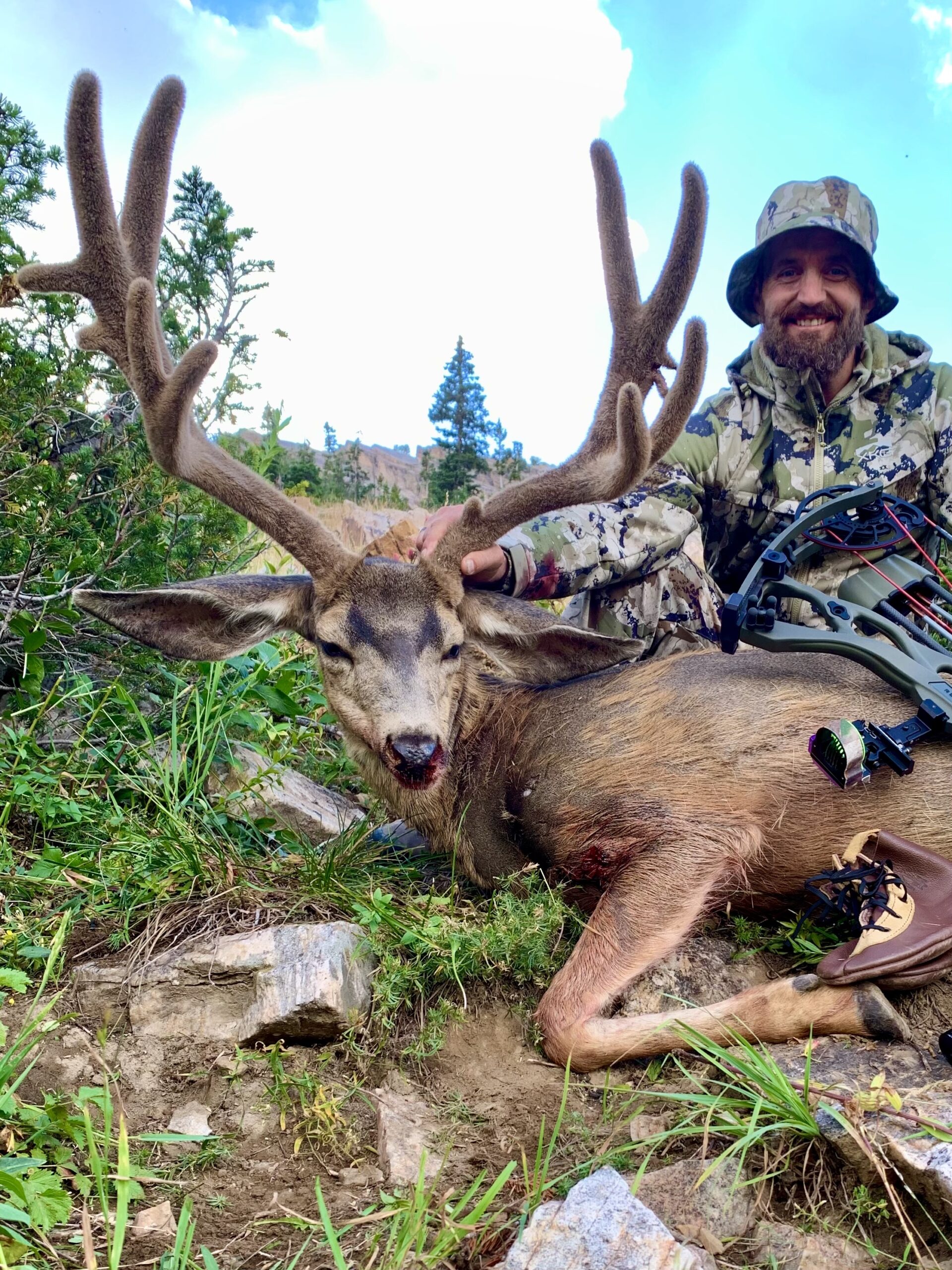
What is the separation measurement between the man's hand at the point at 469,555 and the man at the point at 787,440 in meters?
0.69

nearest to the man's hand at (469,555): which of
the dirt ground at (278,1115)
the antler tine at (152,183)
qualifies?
the antler tine at (152,183)

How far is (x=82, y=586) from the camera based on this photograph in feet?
15.0

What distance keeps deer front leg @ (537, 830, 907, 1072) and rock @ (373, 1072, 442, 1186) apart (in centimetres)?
47

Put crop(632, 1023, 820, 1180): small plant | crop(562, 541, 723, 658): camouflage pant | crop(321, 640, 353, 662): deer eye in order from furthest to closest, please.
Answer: crop(562, 541, 723, 658): camouflage pant
crop(321, 640, 353, 662): deer eye
crop(632, 1023, 820, 1180): small plant

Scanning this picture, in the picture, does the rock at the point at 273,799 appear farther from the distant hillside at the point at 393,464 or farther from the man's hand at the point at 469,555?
the distant hillside at the point at 393,464

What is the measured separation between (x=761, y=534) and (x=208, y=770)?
3390mm

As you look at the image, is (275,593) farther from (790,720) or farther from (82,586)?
(790,720)

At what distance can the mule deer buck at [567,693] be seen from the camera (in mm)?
3420

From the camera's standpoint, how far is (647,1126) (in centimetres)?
262

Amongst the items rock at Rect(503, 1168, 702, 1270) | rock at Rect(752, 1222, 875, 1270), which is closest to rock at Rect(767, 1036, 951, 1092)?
rock at Rect(752, 1222, 875, 1270)

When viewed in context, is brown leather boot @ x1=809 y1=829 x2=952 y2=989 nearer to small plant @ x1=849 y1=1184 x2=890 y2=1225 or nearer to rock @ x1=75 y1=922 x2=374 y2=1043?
small plant @ x1=849 y1=1184 x2=890 y2=1225

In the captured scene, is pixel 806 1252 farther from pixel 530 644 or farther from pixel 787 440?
pixel 787 440

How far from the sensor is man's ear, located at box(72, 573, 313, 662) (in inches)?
153

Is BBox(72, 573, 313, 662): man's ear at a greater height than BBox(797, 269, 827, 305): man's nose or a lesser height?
lesser
